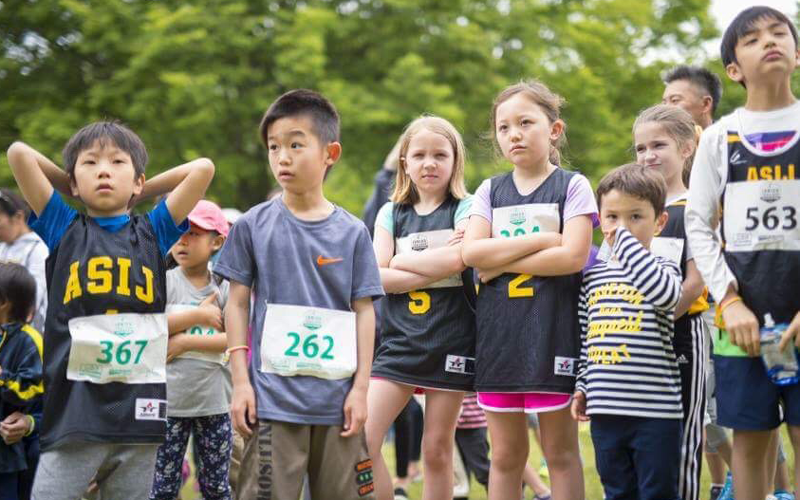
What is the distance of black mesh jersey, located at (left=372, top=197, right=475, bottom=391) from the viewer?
471 cm

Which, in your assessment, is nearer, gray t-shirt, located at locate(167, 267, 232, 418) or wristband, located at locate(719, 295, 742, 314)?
wristband, located at locate(719, 295, 742, 314)

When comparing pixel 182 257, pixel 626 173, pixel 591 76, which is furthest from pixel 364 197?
pixel 626 173

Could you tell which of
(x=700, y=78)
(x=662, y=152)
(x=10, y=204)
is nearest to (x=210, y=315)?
(x=662, y=152)

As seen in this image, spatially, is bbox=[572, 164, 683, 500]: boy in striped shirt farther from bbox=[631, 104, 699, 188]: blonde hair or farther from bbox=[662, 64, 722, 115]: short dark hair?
bbox=[662, 64, 722, 115]: short dark hair

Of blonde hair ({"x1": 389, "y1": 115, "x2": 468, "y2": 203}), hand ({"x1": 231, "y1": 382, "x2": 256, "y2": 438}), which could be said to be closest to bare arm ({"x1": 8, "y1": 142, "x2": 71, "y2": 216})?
hand ({"x1": 231, "y1": 382, "x2": 256, "y2": 438})

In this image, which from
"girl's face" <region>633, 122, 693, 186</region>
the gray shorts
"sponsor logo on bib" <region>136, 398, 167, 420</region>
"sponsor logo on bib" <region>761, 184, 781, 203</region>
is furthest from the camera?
"girl's face" <region>633, 122, 693, 186</region>

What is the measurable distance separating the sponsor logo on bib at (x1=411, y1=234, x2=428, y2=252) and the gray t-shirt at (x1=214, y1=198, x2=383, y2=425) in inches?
34.7

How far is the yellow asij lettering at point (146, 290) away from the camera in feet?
13.6

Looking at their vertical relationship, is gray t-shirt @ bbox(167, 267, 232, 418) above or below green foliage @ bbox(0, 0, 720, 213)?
below

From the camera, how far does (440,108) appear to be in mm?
16125

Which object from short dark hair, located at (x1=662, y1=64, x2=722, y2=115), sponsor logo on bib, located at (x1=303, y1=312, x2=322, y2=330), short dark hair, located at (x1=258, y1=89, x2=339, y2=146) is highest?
short dark hair, located at (x1=662, y1=64, x2=722, y2=115)

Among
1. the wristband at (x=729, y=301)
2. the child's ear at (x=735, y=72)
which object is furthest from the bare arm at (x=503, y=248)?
the child's ear at (x=735, y=72)

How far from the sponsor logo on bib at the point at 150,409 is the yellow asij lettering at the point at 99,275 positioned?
0.49m

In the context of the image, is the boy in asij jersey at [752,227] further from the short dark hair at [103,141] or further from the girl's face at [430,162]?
the short dark hair at [103,141]
